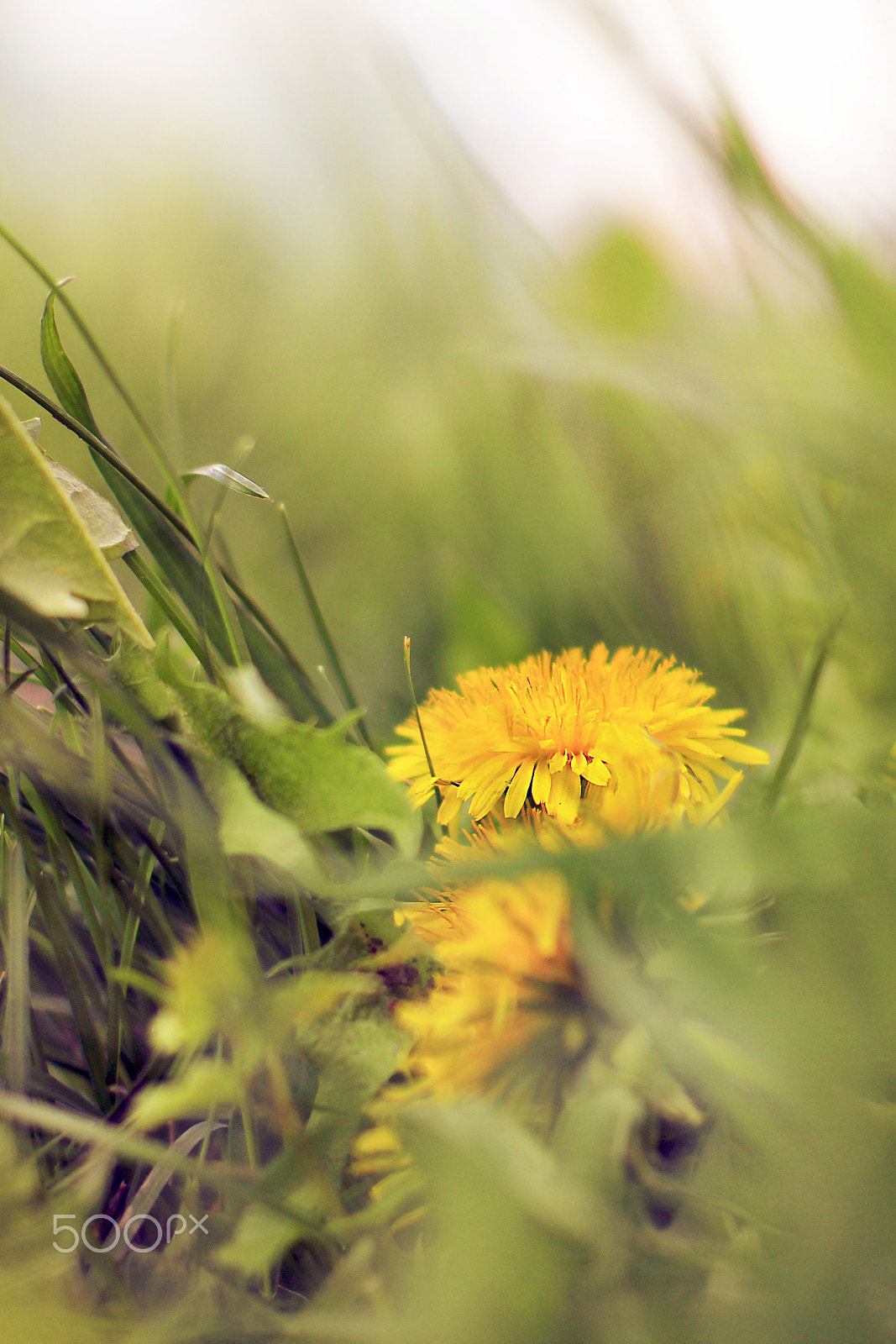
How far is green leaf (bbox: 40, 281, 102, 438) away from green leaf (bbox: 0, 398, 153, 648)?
0.05 feet

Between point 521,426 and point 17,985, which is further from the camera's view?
point 521,426

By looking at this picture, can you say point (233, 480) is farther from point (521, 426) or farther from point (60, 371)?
point (521, 426)

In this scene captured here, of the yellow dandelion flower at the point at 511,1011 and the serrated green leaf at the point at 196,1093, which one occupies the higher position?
the serrated green leaf at the point at 196,1093

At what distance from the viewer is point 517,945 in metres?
0.07

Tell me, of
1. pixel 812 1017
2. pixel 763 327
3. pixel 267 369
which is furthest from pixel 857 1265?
pixel 267 369

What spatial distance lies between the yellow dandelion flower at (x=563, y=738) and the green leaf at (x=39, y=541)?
0.05 meters

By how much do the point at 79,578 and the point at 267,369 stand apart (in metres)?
0.30

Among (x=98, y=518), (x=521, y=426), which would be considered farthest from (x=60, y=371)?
(x=521, y=426)

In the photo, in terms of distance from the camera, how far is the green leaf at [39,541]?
0.07 m
